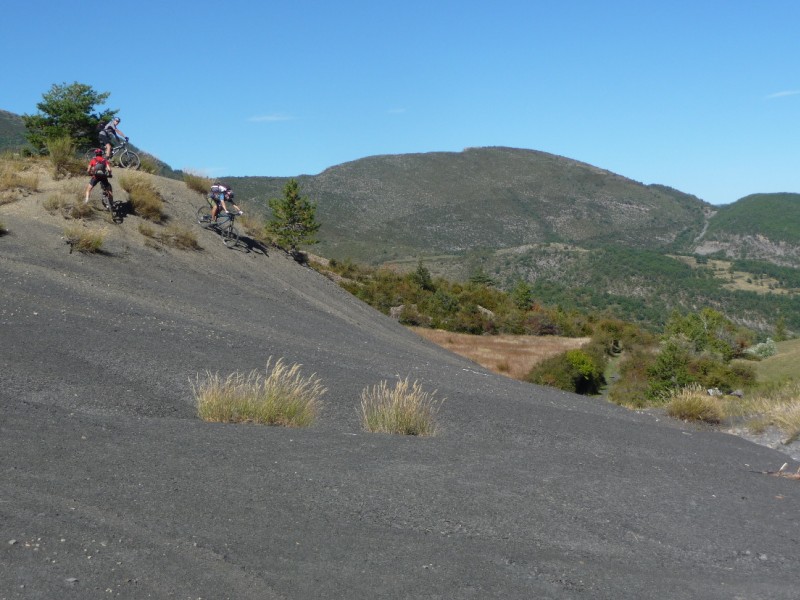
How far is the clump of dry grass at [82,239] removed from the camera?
20062 mm

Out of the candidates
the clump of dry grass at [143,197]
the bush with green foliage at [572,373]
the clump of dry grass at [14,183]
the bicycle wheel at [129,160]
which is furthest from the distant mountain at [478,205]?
the clump of dry grass at [14,183]

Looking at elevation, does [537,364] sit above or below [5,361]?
below

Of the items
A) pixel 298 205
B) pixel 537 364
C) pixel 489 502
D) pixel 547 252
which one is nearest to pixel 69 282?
pixel 489 502

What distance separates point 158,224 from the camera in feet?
78.5

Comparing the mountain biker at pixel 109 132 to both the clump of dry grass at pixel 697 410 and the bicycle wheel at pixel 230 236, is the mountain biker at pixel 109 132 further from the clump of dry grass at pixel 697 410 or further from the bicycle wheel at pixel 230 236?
the clump of dry grass at pixel 697 410

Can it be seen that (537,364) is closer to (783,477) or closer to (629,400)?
(629,400)

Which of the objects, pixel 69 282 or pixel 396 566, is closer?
pixel 396 566

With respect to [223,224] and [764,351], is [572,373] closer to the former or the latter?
[764,351]

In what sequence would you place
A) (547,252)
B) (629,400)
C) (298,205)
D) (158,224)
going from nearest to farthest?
(158,224)
(629,400)
(298,205)
(547,252)

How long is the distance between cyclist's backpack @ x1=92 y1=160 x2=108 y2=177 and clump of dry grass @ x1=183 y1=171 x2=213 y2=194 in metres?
6.43

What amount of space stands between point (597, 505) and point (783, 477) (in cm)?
476

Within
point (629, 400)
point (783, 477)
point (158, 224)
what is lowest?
point (629, 400)

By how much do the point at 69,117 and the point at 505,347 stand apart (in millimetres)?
25583

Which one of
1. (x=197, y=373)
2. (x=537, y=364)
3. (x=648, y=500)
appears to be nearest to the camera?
(x=648, y=500)
